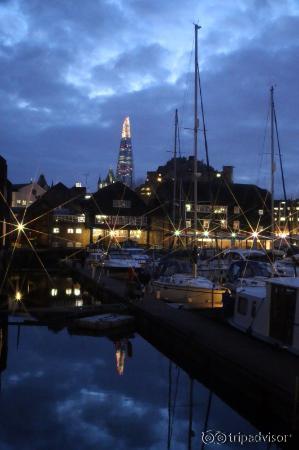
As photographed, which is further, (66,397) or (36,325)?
(36,325)

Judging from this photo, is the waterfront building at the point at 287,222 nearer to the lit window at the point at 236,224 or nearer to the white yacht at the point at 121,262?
the lit window at the point at 236,224

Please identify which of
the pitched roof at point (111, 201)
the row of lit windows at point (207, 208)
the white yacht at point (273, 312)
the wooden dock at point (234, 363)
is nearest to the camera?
the wooden dock at point (234, 363)

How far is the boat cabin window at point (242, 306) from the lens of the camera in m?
22.5

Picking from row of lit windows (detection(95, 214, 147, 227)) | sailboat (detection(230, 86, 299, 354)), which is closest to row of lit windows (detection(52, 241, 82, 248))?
row of lit windows (detection(95, 214, 147, 227))

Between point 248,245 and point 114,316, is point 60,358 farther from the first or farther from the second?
point 248,245

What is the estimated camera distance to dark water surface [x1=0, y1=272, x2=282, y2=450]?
52.5ft

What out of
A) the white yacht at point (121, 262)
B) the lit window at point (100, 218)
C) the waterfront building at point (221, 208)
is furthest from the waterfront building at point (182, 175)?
the white yacht at point (121, 262)

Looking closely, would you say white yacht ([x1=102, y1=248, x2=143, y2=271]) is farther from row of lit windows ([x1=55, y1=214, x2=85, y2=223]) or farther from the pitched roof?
row of lit windows ([x1=55, y1=214, x2=85, y2=223])

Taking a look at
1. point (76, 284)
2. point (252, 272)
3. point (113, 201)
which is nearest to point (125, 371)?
point (252, 272)

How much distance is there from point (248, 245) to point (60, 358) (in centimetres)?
5647

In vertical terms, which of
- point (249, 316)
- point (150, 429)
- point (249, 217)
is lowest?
point (150, 429)

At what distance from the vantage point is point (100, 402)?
1902 centimetres

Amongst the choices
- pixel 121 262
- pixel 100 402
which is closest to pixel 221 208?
pixel 121 262

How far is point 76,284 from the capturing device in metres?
53.9
